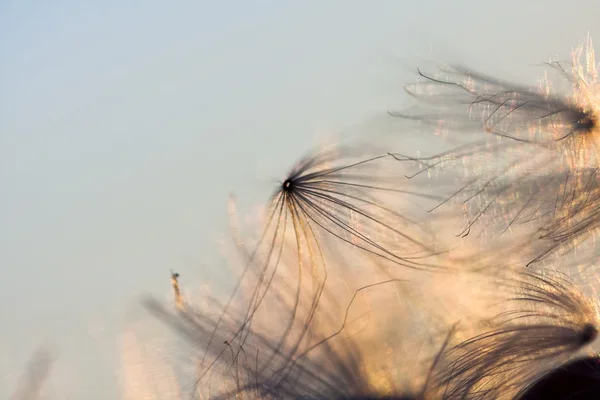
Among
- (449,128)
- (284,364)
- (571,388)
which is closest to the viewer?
(571,388)

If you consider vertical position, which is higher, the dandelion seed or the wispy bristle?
the dandelion seed

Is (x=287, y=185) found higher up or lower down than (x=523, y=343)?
higher up

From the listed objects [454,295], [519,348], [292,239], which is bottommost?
[519,348]

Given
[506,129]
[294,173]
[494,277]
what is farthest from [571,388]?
[294,173]

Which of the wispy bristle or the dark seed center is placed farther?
the dark seed center

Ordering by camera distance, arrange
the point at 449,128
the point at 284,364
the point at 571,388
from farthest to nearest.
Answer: the point at 449,128, the point at 284,364, the point at 571,388

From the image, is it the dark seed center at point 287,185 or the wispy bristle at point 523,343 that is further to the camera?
the dark seed center at point 287,185

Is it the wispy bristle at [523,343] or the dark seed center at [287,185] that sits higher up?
the dark seed center at [287,185]

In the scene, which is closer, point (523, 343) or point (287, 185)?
point (523, 343)

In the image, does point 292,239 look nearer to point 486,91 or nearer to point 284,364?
point 284,364

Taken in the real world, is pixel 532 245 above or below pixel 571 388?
above

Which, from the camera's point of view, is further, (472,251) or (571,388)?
(472,251)
